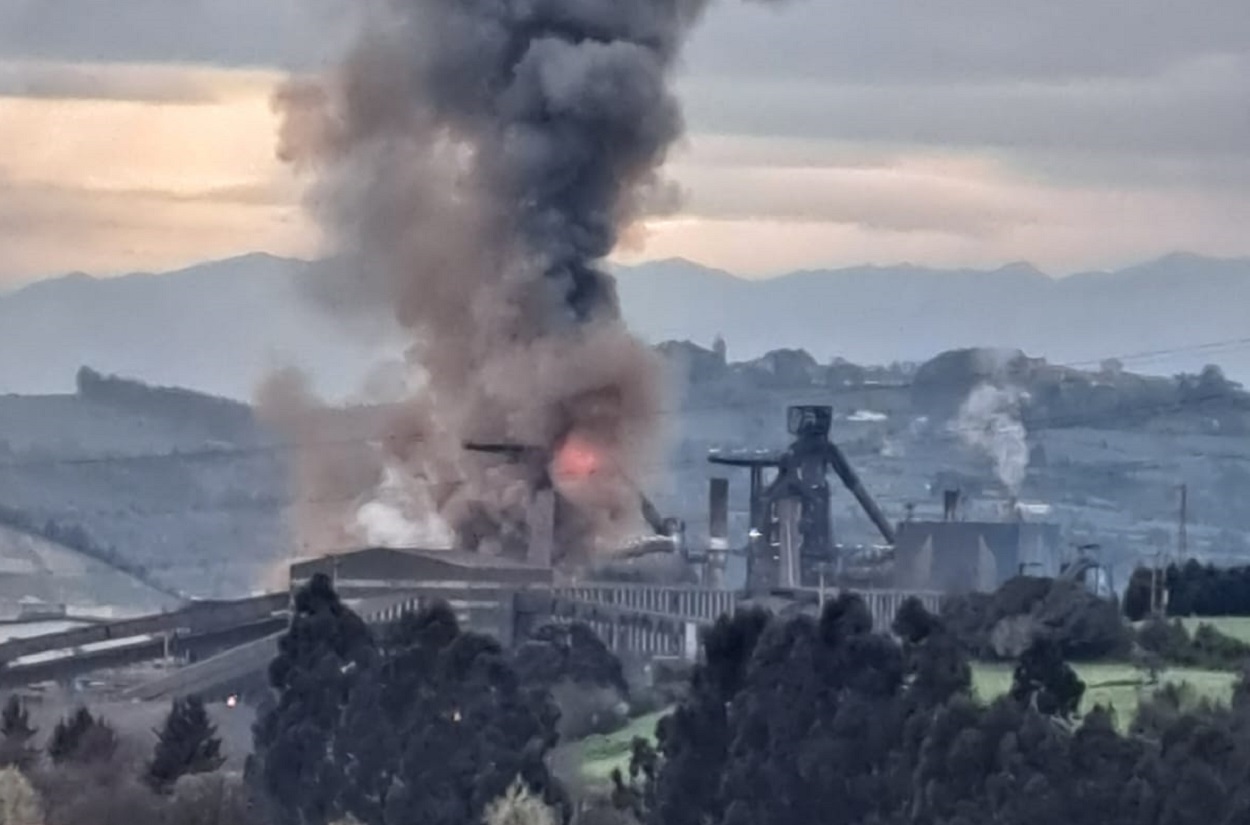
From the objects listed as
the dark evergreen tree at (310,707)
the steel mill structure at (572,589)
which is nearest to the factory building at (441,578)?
the steel mill structure at (572,589)

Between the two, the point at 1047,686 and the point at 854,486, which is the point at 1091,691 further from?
the point at 854,486

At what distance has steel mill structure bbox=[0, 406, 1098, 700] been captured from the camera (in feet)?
302

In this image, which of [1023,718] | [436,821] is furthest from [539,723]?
[1023,718]

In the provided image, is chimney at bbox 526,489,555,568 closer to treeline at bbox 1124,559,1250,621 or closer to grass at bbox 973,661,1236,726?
treeline at bbox 1124,559,1250,621

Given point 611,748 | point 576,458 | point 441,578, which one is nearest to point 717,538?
point 576,458

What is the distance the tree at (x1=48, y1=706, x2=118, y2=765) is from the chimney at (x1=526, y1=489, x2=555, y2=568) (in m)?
27.8

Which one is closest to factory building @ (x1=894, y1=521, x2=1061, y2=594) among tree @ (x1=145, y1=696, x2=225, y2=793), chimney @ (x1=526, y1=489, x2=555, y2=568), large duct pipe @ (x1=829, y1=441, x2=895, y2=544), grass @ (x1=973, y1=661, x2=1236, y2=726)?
large duct pipe @ (x1=829, y1=441, x2=895, y2=544)

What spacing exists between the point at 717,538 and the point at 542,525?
1660 centimetres

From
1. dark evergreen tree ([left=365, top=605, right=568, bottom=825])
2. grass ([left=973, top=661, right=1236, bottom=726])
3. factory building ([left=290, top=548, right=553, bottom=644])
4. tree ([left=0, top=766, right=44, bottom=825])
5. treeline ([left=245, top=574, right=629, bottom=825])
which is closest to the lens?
tree ([left=0, top=766, right=44, bottom=825])

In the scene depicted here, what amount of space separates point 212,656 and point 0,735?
2065cm

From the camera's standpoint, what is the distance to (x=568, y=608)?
94500 millimetres

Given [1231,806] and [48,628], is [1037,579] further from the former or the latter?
[48,628]

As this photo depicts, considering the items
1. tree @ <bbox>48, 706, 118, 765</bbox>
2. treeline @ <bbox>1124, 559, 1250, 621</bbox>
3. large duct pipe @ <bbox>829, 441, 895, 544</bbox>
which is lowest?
tree @ <bbox>48, 706, 118, 765</bbox>

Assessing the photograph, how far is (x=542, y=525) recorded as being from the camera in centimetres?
10150
